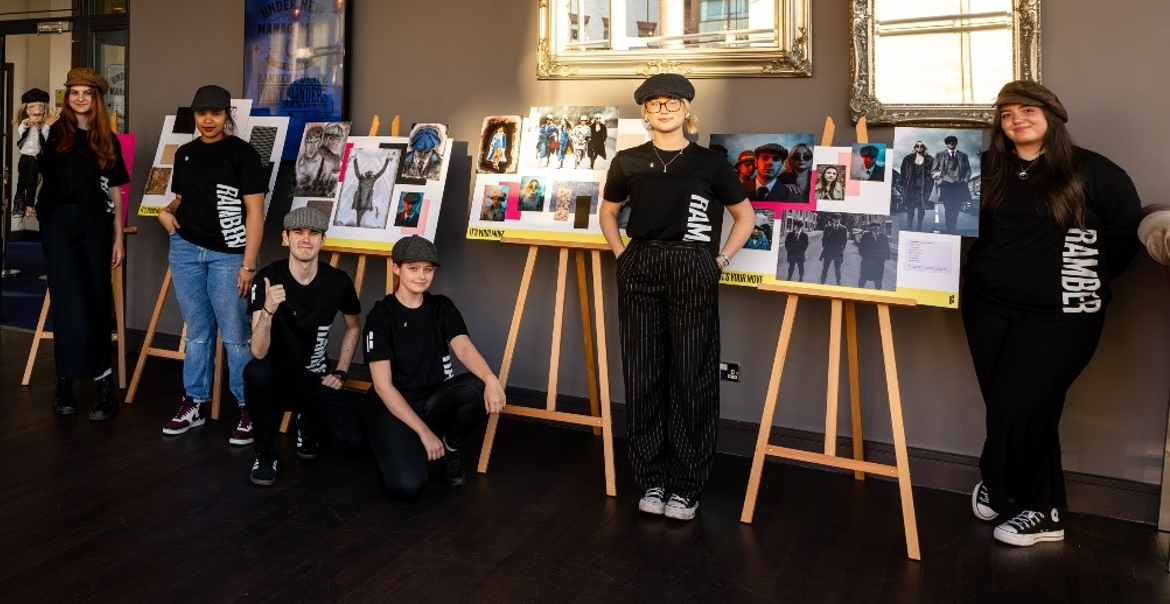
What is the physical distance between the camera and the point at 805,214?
3.83 m

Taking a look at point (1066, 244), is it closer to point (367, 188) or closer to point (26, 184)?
point (367, 188)

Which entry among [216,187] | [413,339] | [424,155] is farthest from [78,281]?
[413,339]

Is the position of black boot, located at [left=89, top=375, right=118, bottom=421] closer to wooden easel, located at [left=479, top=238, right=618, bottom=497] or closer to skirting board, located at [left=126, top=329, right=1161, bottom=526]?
wooden easel, located at [left=479, top=238, right=618, bottom=497]

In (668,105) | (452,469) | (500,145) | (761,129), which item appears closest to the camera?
(668,105)

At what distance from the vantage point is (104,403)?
15.4 feet

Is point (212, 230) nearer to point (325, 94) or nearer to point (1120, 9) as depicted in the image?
point (325, 94)

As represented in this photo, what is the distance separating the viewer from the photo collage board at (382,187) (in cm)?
461

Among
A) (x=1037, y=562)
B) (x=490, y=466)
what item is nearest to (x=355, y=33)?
(x=490, y=466)

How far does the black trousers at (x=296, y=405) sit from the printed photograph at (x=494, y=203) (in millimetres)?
1001

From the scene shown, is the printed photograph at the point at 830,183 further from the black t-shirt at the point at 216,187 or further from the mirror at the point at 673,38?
the black t-shirt at the point at 216,187

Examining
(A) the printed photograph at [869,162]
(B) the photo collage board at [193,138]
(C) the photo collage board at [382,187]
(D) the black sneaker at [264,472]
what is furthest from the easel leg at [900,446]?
(B) the photo collage board at [193,138]

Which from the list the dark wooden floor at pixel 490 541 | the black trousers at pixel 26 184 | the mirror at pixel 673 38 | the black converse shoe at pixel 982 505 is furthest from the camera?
the black trousers at pixel 26 184

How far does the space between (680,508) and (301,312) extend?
5.56 ft

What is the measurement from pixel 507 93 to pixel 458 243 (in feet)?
2.59
